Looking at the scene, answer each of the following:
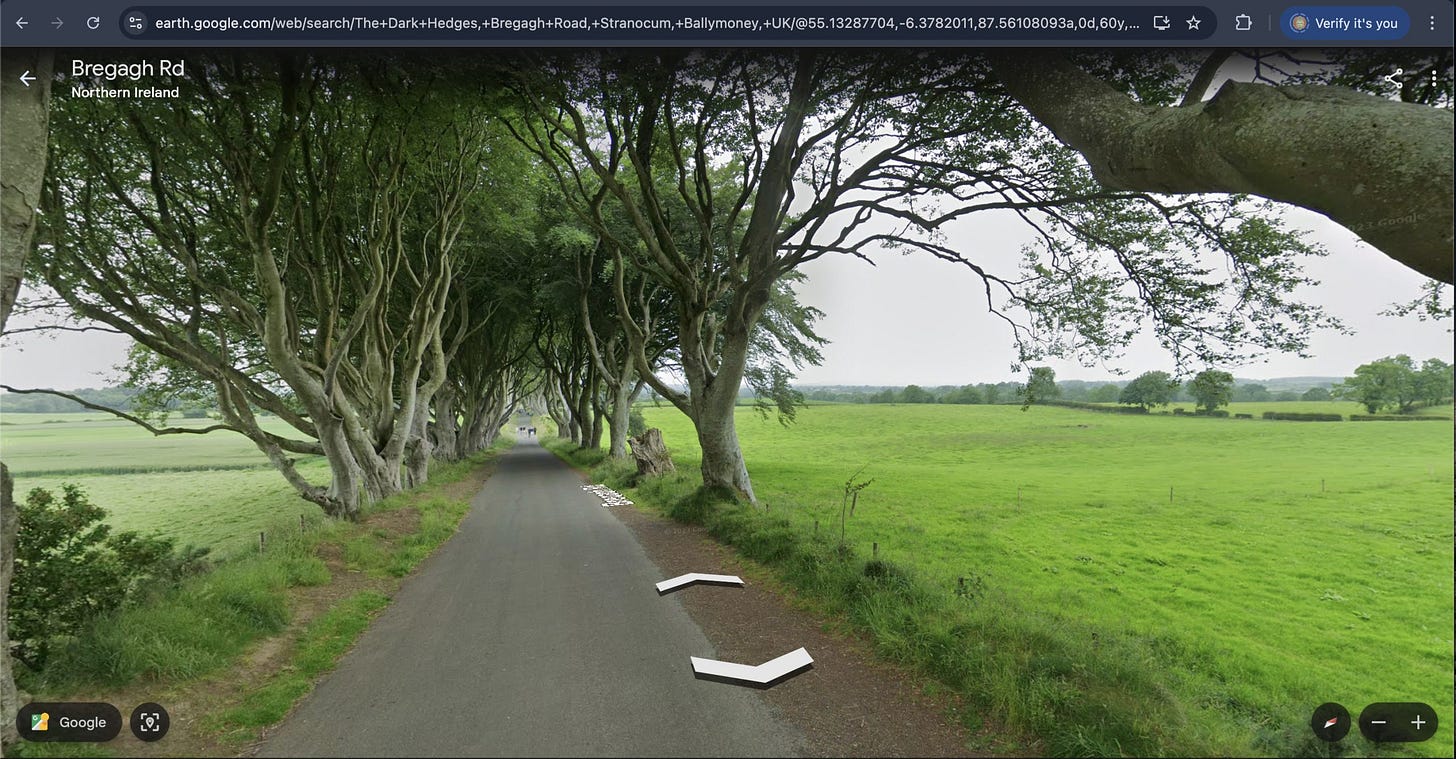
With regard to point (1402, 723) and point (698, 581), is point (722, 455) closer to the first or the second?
point (698, 581)

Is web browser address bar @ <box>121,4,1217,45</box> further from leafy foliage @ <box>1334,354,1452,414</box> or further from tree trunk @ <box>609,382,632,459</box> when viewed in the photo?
tree trunk @ <box>609,382,632,459</box>

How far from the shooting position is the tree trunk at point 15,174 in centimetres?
341

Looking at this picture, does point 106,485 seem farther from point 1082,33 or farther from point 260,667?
point 1082,33

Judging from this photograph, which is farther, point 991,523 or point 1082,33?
point 991,523

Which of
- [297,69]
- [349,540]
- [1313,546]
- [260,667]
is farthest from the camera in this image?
[1313,546]

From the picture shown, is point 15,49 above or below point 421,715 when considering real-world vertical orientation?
above

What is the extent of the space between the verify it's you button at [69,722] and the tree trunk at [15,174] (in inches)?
10.0

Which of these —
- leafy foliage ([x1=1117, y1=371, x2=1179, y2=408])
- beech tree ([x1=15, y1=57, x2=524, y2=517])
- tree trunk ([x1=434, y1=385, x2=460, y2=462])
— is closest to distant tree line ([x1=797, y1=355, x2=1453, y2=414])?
leafy foliage ([x1=1117, y1=371, x2=1179, y2=408])

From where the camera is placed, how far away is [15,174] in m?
3.46

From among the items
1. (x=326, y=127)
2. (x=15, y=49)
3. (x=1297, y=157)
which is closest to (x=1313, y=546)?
(x=1297, y=157)

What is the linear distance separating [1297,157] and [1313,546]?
1567 cm

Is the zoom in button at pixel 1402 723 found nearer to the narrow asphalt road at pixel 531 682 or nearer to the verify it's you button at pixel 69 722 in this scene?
the narrow asphalt road at pixel 531 682

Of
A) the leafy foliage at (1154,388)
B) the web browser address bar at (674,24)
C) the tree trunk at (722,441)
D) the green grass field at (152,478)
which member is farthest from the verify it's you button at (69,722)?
the leafy foliage at (1154,388)

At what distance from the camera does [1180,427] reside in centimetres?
3162
